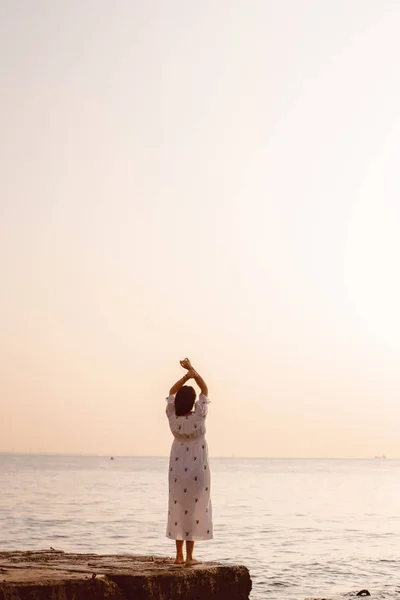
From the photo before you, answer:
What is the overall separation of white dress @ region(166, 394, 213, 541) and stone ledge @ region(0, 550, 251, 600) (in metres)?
0.49

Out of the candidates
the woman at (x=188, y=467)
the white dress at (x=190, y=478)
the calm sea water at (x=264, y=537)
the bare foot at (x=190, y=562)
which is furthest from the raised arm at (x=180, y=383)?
the calm sea water at (x=264, y=537)

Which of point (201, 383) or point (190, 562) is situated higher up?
point (201, 383)

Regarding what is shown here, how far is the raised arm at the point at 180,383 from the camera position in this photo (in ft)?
40.5

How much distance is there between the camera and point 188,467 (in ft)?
40.9

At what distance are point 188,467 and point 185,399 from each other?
978mm

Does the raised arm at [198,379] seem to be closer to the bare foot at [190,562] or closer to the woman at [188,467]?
the woman at [188,467]

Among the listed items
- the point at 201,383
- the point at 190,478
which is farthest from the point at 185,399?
the point at 190,478

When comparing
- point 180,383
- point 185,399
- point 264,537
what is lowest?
point 264,537

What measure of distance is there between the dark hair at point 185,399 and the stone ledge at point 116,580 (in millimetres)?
2036

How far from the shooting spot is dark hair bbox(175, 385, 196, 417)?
1224 cm

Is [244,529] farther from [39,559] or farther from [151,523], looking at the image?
[39,559]

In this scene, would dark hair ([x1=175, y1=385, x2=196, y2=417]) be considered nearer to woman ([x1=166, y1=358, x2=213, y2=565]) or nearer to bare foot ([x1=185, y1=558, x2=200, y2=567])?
woman ([x1=166, y1=358, x2=213, y2=565])

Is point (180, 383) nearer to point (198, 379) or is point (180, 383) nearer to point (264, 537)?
point (198, 379)

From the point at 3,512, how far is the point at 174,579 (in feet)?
128
